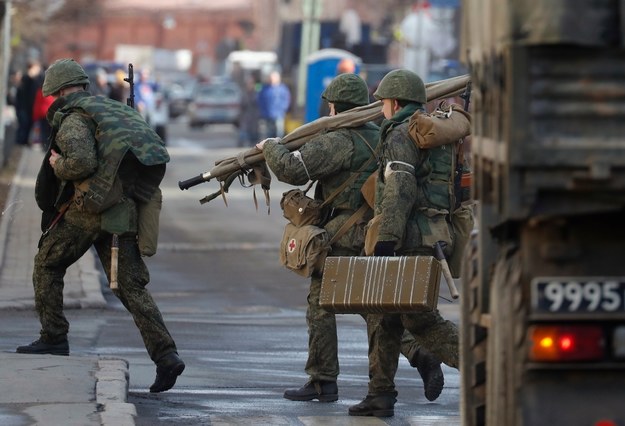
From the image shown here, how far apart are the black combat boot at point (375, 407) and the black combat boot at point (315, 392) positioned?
1.40 feet

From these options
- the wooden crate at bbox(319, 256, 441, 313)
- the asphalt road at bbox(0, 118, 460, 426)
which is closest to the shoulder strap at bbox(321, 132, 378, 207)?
the wooden crate at bbox(319, 256, 441, 313)

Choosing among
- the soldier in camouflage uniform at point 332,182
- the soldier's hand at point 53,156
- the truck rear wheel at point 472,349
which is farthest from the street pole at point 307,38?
the truck rear wheel at point 472,349

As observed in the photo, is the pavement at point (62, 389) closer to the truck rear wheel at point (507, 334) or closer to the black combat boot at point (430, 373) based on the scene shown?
the black combat boot at point (430, 373)

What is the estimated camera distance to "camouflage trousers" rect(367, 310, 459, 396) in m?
9.32

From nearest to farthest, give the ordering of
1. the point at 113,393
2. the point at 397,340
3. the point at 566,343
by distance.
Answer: the point at 566,343 → the point at 113,393 → the point at 397,340

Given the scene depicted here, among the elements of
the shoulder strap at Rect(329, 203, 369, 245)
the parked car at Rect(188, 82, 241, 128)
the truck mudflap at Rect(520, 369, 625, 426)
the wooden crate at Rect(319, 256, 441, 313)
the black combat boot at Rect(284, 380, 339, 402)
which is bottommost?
the parked car at Rect(188, 82, 241, 128)

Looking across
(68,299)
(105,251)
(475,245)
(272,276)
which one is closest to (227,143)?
(272,276)

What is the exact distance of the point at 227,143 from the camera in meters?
45.6

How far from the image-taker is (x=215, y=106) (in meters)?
55.0

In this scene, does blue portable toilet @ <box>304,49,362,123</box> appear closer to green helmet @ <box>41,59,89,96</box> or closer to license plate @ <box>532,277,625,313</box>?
green helmet @ <box>41,59,89,96</box>

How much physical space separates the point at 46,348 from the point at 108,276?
0.65 m

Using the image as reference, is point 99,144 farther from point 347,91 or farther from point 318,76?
point 318,76

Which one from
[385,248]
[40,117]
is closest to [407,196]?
[385,248]

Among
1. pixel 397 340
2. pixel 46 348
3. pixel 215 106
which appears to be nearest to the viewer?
pixel 397 340
